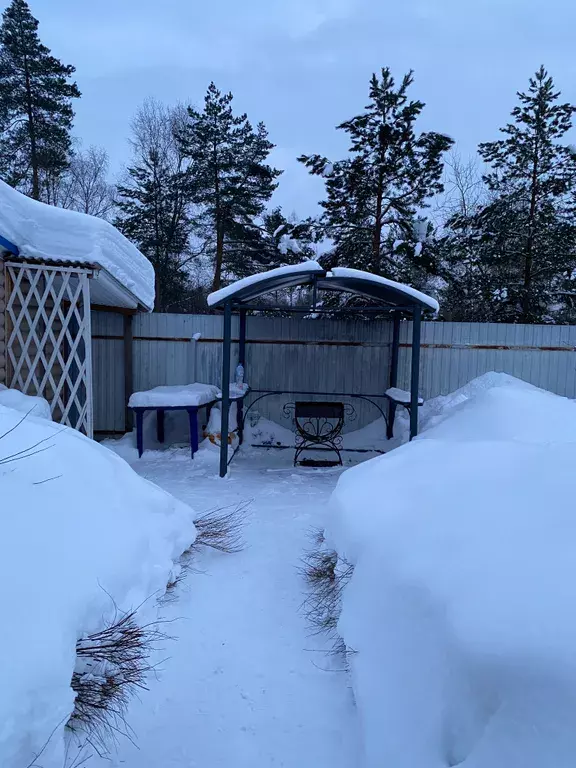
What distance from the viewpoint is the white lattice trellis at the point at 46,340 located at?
5195 millimetres

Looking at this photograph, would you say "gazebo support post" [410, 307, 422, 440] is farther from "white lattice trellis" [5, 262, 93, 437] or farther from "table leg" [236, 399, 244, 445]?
"white lattice trellis" [5, 262, 93, 437]

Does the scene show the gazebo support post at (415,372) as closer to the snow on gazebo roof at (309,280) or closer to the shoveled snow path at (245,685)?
the snow on gazebo roof at (309,280)

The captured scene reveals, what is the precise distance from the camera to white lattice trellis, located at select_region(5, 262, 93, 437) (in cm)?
520

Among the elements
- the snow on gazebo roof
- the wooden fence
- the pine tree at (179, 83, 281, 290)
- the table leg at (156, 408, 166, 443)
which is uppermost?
the pine tree at (179, 83, 281, 290)

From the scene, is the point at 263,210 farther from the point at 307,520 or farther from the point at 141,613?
the point at 141,613

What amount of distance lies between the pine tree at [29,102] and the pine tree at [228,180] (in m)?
3.10

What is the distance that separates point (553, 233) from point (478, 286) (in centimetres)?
186

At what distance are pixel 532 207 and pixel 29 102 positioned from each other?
39.8ft

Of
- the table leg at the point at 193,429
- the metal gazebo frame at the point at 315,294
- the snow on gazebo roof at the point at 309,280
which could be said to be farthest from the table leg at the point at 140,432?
the snow on gazebo roof at the point at 309,280

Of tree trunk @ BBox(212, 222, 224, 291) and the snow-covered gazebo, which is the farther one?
tree trunk @ BBox(212, 222, 224, 291)

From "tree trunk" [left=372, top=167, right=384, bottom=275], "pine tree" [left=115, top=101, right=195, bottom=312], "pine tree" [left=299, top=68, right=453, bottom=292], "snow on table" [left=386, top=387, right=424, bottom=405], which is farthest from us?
"pine tree" [left=115, top=101, right=195, bottom=312]

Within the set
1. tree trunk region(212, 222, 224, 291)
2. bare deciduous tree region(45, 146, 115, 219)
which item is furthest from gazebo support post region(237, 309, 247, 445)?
bare deciduous tree region(45, 146, 115, 219)

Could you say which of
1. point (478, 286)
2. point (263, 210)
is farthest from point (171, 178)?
point (478, 286)

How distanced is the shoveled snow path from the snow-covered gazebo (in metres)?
2.95
